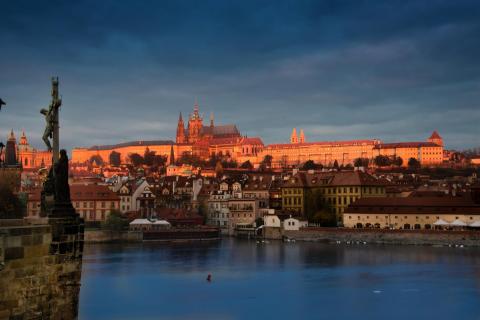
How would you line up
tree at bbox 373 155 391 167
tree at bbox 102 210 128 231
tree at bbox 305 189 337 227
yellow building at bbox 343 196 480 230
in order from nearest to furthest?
1. yellow building at bbox 343 196 480 230
2. tree at bbox 102 210 128 231
3. tree at bbox 305 189 337 227
4. tree at bbox 373 155 391 167

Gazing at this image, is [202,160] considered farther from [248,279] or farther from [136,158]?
[248,279]

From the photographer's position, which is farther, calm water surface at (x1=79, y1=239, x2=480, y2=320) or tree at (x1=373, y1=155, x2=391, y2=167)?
tree at (x1=373, y1=155, x2=391, y2=167)

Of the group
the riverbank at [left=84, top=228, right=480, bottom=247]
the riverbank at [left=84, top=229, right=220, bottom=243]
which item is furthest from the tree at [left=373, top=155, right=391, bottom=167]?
the riverbank at [left=84, top=229, right=220, bottom=243]

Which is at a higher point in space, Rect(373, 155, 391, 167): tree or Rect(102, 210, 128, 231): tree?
Rect(373, 155, 391, 167): tree

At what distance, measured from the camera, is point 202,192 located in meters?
92.7

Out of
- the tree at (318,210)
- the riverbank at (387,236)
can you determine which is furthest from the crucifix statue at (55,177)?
the tree at (318,210)

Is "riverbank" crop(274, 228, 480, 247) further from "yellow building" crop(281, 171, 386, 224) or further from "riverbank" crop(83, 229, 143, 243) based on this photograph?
"riverbank" crop(83, 229, 143, 243)

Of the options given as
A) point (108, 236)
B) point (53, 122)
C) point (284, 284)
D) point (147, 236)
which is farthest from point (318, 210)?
point (53, 122)

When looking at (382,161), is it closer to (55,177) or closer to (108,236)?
(108,236)

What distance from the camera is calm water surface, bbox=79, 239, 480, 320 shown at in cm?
3036

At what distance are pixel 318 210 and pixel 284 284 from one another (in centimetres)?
4082

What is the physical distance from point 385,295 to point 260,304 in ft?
21.8

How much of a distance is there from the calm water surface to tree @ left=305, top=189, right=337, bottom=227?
16.4 meters

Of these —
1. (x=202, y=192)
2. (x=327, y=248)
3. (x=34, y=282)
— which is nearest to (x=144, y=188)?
(x=202, y=192)
